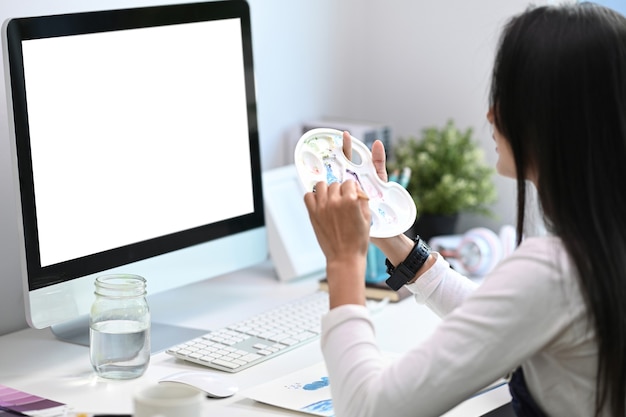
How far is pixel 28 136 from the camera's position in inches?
51.1

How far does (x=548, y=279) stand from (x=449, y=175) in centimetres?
105

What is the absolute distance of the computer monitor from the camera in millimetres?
1313

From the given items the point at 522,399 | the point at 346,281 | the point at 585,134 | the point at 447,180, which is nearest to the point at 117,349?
the point at 346,281

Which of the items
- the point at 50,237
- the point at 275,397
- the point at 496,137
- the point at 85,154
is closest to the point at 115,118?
the point at 85,154

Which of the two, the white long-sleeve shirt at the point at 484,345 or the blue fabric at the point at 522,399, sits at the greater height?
the white long-sleeve shirt at the point at 484,345

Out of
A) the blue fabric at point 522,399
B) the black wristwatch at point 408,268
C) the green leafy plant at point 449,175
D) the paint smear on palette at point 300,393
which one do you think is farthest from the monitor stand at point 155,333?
the green leafy plant at point 449,175

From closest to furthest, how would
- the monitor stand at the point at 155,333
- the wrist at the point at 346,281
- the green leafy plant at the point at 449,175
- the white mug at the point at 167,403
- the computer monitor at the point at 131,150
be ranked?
the white mug at the point at 167,403
the wrist at the point at 346,281
the computer monitor at the point at 131,150
the monitor stand at the point at 155,333
the green leafy plant at the point at 449,175

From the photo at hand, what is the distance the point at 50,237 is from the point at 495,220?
1.12m

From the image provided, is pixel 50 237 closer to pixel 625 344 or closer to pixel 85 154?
pixel 85 154

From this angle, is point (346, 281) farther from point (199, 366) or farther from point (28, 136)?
point (28, 136)

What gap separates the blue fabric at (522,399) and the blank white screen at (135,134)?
0.63 metres

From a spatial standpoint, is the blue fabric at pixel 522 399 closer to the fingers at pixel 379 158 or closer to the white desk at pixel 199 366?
the white desk at pixel 199 366

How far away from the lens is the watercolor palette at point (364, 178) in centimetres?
129

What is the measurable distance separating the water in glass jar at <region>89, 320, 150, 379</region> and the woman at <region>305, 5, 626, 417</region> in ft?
1.19
